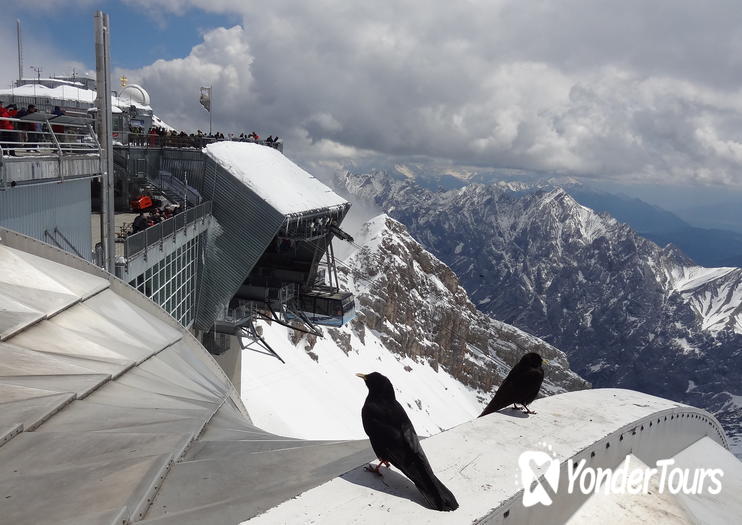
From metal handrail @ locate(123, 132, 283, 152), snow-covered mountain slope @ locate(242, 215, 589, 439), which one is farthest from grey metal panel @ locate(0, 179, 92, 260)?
snow-covered mountain slope @ locate(242, 215, 589, 439)

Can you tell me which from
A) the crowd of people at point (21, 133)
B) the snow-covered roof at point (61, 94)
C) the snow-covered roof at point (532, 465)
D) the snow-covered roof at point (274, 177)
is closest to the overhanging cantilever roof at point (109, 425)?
the snow-covered roof at point (532, 465)

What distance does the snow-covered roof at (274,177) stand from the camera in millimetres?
24203

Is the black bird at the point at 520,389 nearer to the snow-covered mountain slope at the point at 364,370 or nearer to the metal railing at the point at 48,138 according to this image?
the metal railing at the point at 48,138

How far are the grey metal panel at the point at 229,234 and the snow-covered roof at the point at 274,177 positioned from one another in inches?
16.6

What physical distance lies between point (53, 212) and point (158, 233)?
533 centimetres

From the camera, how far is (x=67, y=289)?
9.98 meters

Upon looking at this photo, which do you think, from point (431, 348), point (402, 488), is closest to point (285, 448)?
point (402, 488)

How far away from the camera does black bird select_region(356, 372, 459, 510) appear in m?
4.85

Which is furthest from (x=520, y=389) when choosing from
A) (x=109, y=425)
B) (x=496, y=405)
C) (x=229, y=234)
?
(x=229, y=234)

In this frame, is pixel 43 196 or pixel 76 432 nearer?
pixel 76 432

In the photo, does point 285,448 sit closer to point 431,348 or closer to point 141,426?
point 141,426

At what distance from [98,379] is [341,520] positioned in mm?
5245

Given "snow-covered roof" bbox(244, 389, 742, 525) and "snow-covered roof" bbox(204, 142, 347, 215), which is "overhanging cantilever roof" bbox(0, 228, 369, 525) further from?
"snow-covered roof" bbox(204, 142, 347, 215)

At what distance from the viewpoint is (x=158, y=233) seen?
18656mm
